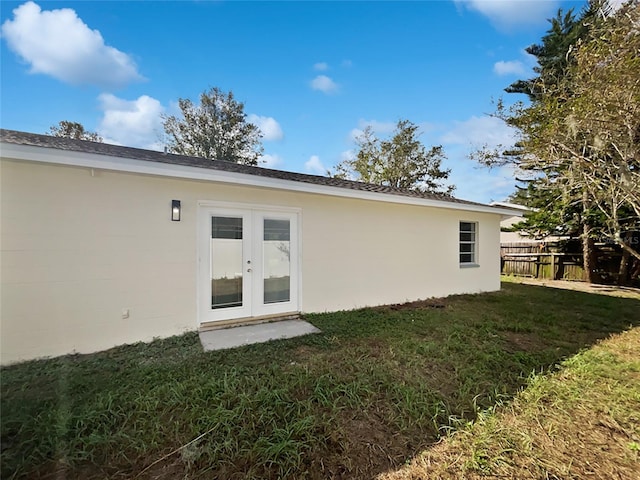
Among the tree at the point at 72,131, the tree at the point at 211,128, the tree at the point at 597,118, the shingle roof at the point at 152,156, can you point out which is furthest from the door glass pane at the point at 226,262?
the tree at the point at 72,131

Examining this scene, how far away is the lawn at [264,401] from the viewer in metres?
1.98

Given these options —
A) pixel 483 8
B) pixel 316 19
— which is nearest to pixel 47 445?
pixel 316 19

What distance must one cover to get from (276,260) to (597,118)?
18.5ft

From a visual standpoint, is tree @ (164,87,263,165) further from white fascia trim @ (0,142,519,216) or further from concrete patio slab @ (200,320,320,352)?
concrete patio slab @ (200,320,320,352)

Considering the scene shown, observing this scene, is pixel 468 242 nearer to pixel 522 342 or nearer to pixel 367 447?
pixel 522 342

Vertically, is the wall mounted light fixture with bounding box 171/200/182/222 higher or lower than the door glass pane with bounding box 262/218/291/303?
higher

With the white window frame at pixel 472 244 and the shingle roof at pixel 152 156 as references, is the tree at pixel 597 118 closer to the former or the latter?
the shingle roof at pixel 152 156

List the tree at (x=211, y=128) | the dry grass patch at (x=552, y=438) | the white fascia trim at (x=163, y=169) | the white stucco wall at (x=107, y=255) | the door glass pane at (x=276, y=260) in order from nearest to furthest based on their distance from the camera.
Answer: the dry grass patch at (x=552, y=438) < the white fascia trim at (x=163, y=169) < the white stucco wall at (x=107, y=255) < the door glass pane at (x=276, y=260) < the tree at (x=211, y=128)

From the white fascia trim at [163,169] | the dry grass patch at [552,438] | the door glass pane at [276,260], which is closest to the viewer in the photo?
the dry grass patch at [552,438]

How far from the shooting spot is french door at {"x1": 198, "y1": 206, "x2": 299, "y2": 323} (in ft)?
15.5

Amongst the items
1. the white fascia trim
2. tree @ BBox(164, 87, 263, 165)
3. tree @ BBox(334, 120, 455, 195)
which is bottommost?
the white fascia trim

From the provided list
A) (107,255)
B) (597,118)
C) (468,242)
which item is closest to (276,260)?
(107,255)

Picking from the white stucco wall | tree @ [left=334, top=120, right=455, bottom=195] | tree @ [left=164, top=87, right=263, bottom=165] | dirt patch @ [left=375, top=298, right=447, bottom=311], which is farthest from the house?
tree @ [left=164, top=87, right=263, bottom=165]

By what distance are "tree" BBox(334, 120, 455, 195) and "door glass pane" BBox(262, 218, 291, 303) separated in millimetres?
16639
